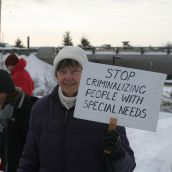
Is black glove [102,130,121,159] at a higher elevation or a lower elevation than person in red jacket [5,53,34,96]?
higher

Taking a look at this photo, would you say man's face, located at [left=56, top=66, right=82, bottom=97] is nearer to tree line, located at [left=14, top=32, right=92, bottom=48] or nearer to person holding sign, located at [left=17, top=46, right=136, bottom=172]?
person holding sign, located at [left=17, top=46, right=136, bottom=172]

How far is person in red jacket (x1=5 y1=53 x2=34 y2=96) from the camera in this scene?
8172 millimetres

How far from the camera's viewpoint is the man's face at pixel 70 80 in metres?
3.16

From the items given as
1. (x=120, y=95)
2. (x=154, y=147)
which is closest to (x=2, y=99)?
(x=120, y=95)

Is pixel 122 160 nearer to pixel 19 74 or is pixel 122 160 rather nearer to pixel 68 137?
pixel 68 137

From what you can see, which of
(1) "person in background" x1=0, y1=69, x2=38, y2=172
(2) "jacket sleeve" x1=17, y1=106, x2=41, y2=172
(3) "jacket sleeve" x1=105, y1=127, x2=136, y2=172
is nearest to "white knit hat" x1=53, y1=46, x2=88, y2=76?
(2) "jacket sleeve" x1=17, y1=106, x2=41, y2=172

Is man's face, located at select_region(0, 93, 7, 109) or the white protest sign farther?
man's face, located at select_region(0, 93, 7, 109)

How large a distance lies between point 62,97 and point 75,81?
0.13 meters

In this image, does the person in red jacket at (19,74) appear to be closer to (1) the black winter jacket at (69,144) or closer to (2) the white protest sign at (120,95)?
(1) the black winter jacket at (69,144)

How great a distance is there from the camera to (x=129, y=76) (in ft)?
9.87

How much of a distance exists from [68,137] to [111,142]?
342 mm

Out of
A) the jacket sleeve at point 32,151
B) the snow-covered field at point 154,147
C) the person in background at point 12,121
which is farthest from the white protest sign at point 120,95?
the snow-covered field at point 154,147

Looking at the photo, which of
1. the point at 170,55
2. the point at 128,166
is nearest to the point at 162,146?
the point at 128,166

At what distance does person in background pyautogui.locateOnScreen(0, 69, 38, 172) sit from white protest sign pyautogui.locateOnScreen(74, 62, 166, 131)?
131 cm
